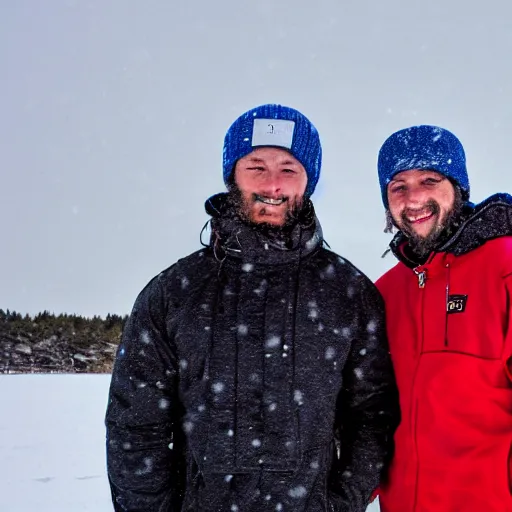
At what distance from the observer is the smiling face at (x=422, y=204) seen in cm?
284

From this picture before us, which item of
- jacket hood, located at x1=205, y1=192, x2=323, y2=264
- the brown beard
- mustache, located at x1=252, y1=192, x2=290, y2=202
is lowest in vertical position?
jacket hood, located at x1=205, y1=192, x2=323, y2=264

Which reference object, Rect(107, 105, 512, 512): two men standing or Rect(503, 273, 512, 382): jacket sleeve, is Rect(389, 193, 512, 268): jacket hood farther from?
Rect(503, 273, 512, 382): jacket sleeve

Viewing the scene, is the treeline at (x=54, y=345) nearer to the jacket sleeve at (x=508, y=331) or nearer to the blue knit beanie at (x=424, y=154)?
the blue knit beanie at (x=424, y=154)

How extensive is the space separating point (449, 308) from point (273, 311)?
871 millimetres

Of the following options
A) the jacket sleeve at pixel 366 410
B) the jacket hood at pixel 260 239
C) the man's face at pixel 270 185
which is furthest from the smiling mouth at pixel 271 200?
the jacket sleeve at pixel 366 410

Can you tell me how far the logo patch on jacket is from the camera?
7.81 feet

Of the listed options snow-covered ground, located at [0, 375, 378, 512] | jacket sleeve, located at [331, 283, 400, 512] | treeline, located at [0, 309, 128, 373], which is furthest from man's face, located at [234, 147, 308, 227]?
treeline, located at [0, 309, 128, 373]

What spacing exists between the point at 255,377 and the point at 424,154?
1.76m

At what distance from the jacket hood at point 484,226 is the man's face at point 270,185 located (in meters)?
0.80

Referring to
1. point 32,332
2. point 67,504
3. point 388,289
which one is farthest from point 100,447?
point 32,332

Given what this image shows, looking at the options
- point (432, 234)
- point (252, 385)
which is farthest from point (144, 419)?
point (432, 234)

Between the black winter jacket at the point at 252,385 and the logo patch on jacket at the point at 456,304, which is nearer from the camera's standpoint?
the black winter jacket at the point at 252,385

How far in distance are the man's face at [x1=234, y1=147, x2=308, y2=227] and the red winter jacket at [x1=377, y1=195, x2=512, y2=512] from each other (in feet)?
2.75

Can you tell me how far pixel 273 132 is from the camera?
8.75 ft
